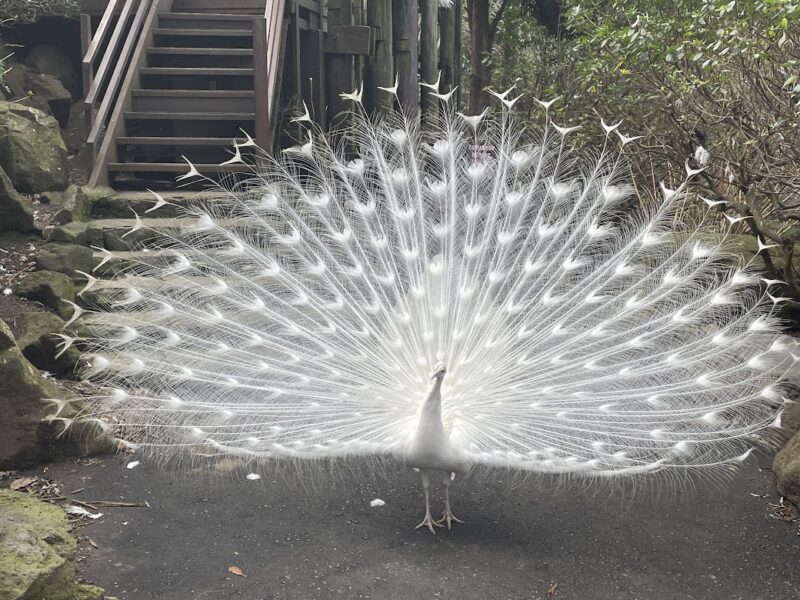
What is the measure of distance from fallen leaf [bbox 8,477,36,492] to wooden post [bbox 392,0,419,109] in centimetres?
708

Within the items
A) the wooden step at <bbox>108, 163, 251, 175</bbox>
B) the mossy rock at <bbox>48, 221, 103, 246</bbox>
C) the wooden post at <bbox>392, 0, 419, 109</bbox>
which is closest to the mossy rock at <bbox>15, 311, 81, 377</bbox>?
the mossy rock at <bbox>48, 221, 103, 246</bbox>

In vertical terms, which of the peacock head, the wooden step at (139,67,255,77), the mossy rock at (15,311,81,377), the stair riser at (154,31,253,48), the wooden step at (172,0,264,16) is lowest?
the mossy rock at (15,311,81,377)

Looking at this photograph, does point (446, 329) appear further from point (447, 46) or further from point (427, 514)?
point (447, 46)

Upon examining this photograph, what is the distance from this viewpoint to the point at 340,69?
10.5 metres

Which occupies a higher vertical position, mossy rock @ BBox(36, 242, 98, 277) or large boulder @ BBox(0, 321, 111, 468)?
mossy rock @ BBox(36, 242, 98, 277)

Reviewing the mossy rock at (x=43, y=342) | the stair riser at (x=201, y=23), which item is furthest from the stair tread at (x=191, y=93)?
the mossy rock at (x=43, y=342)

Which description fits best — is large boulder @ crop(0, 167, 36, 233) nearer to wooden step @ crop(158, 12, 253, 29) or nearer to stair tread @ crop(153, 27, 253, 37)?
stair tread @ crop(153, 27, 253, 37)

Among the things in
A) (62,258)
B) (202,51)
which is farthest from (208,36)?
(62,258)

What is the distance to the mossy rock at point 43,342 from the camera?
18.3 ft

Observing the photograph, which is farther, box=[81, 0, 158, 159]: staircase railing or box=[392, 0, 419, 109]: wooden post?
box=[392, 0, 419, 109]: wooden post

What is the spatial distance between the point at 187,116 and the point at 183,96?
0.37m

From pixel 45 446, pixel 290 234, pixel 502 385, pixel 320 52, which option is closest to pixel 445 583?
pixel 502 385

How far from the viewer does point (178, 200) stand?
310 inches

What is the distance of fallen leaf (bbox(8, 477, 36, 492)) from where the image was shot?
183 inches
